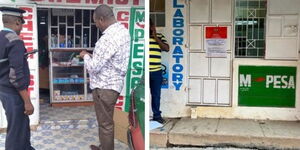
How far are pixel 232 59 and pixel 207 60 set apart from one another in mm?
398

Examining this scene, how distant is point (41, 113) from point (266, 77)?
3897mm

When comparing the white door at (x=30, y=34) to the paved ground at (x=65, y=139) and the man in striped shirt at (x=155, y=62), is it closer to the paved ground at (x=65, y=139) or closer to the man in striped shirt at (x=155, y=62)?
the paved ground at (x=65, y=139)

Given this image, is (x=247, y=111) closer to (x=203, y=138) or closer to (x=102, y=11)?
(x=203, y=138)

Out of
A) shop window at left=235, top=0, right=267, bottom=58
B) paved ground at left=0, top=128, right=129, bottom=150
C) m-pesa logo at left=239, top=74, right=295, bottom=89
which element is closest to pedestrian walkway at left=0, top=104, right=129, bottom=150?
paved ground at left=0, top=128, right=129, bottom=150

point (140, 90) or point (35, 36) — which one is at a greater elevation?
point (35, 36)

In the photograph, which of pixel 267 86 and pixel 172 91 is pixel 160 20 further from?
pixel 267 86

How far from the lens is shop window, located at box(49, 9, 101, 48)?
7.16m

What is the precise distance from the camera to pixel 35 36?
5539 mm

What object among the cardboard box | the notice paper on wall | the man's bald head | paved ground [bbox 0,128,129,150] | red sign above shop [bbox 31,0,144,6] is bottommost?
paved ground [bbox 0,128,129,150]

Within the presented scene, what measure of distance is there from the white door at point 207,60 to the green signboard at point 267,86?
25 centimetres

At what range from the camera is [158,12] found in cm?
631

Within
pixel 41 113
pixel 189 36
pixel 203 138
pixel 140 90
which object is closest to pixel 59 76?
pixel 41 113

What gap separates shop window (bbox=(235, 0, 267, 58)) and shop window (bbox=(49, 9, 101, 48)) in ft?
8.93

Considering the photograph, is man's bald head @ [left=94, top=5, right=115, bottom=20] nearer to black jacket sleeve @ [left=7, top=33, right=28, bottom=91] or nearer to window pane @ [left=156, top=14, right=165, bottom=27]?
black jacket sleeve @ [left=7, top=33, right=28, bottom=91]
